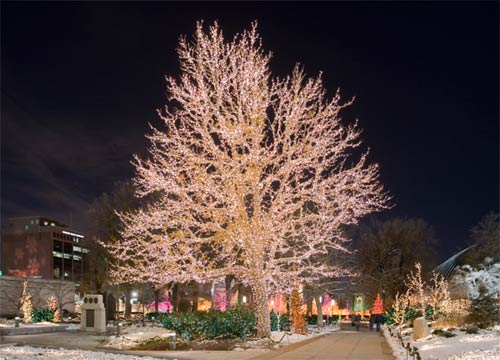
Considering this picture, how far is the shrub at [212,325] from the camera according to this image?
25.8m

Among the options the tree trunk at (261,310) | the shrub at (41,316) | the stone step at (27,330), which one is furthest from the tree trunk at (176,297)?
the tree trunk at (261,310)

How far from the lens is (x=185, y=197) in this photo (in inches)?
998

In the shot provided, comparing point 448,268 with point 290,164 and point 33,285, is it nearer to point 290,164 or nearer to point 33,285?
point 33,285

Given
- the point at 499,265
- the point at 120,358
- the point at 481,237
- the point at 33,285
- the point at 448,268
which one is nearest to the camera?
the point at 120,358

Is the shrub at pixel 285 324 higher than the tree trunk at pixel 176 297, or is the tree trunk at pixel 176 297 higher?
the tree trunk at pixel 176 297

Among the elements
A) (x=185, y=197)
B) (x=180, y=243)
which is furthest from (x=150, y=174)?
(x=180, y=243)

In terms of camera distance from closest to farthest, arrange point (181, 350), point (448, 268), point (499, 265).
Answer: point (181, 350), point (499, 265), point (448, 268)

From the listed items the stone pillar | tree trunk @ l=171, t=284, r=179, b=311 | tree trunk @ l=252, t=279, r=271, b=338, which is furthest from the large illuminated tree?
tree trunk @ l=171, t=284, r=179, b=311

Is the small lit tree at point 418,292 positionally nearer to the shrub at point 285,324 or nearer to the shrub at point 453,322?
the shrub at point 453,322

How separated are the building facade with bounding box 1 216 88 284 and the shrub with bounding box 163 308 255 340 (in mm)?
63800

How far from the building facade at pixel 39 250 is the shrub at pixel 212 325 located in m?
Result: 63.8

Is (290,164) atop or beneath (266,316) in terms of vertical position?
atop

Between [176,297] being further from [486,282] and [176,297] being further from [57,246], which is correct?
[57,246]

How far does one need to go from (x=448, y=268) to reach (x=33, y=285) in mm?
52430
